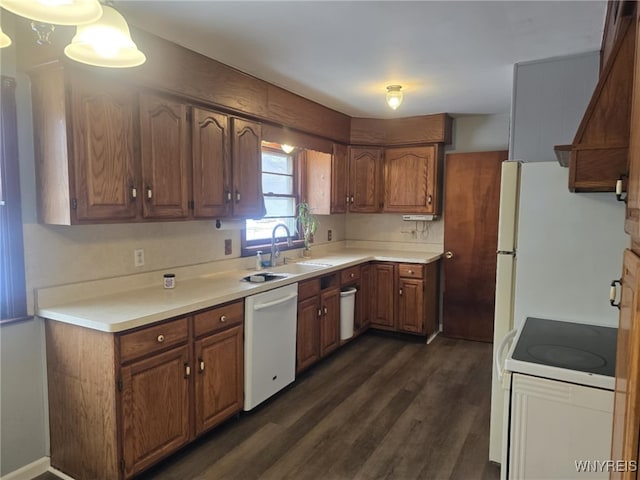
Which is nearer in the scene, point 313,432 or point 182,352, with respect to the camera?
point 182,352

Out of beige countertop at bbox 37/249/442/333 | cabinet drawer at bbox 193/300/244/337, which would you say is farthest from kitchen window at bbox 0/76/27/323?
cabinet drawer at bbox 193/300/244/337

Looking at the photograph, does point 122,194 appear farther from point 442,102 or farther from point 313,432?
point 442,102

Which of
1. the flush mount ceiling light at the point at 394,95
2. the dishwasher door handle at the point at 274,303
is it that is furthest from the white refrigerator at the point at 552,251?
the dishwasher door handle at the point at 274,303

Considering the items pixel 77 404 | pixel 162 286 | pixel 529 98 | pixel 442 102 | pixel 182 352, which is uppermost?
pixel 442 102

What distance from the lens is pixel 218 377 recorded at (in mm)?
2533

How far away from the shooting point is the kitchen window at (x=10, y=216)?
2.02 m

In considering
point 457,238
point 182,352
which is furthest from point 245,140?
point 457,238

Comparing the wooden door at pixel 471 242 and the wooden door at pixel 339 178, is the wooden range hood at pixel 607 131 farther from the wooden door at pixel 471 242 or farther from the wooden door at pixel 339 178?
the wooden door at pixel 339 178

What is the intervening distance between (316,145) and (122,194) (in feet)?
7.21

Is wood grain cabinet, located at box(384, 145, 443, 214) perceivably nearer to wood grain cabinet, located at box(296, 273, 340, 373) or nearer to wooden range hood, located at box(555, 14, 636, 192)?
wood grain cabinet, located at box(296, 273, 340, 373)

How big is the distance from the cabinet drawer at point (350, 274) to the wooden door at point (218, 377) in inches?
58.6

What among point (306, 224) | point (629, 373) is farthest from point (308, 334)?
point (629, 373)

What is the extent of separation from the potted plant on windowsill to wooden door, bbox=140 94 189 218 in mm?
1777

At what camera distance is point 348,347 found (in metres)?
4.22
